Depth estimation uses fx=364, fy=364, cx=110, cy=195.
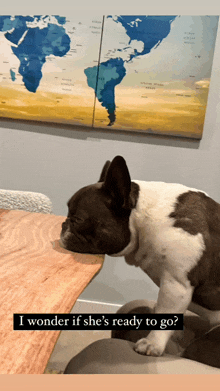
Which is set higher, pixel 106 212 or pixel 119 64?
pixel 119 64

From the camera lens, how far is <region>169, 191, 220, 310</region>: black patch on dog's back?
1.06ft

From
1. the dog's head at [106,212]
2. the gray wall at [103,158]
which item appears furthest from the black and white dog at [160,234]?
the gray wall at [103,158]

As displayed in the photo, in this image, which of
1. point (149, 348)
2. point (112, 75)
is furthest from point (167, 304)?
point (112, 75)

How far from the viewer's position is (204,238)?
323mm

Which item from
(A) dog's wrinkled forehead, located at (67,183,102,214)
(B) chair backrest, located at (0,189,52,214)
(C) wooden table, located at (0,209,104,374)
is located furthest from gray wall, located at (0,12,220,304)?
(A) dog's wrinkled forehead, located at (67,183,102,214)

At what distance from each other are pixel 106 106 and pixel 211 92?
227 mm

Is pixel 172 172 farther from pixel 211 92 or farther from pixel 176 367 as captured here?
pixel 176 367

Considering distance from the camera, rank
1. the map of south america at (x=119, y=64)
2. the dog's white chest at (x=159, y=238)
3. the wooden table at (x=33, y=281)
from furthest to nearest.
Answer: the map of south america at (x=119, y=64) < the dog's white chest at (x=159, y=238) < the wooden table at (x=33, y=281)

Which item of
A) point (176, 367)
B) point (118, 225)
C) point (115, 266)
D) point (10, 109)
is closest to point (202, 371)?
point (176, 367)

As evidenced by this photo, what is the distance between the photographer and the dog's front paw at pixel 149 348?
321 millimetres

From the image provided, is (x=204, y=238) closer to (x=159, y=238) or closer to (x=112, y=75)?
(x=159, y=238)

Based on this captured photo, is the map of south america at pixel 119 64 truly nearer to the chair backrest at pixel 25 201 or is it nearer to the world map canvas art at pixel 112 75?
the world map canvas art at pixel 112 75

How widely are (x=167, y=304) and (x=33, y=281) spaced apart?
12 cm

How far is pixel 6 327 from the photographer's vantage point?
0.24m
